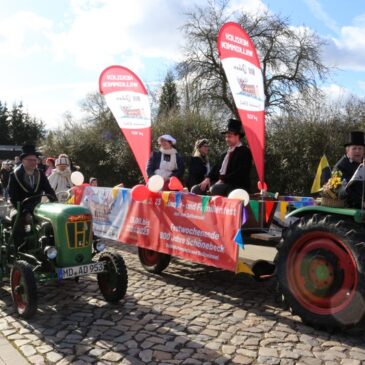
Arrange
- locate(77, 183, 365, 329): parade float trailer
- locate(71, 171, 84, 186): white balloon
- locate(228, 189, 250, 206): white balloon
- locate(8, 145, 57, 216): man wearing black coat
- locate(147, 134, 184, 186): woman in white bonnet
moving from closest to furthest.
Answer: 1. locate(77, 183, 365, 329): parade float trailer
2. locate(228, 189, 250, 206): white balloon
3. locate(8, 145, 57, 216): man wearing black coat
4. locate(147, 134, 184, 186): woman in white bonnet
5. locate(71, 171, 84, 186): white balloon

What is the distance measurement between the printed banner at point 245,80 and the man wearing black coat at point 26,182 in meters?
2.90

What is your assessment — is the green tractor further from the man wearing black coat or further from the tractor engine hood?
the man wearing black coat

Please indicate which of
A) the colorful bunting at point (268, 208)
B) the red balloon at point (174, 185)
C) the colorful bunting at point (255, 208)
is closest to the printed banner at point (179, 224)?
the red balloon at point (174, 185)

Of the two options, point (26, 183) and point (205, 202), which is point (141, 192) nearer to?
point (205, 202)

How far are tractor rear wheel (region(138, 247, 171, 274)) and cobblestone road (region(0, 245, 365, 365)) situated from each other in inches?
17.2

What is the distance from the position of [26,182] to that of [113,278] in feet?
5.63

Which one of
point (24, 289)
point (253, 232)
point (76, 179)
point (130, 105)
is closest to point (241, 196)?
point (253, 232)

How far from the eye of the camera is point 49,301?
5059 millimetres

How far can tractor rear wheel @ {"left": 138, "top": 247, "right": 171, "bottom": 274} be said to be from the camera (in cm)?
613

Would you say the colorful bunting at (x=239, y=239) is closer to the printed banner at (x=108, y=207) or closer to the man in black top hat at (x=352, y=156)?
the man in black top hat at (x=352, y=156)

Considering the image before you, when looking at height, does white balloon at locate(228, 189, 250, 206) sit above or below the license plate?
above

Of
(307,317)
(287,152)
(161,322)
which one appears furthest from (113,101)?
(287,152)

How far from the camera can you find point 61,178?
8.57 meters

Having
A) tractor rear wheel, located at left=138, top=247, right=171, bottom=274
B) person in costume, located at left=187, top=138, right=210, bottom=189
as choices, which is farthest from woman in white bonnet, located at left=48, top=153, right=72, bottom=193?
tractor rear wheel, located at left=138, top=247, right=171, bottom=274
